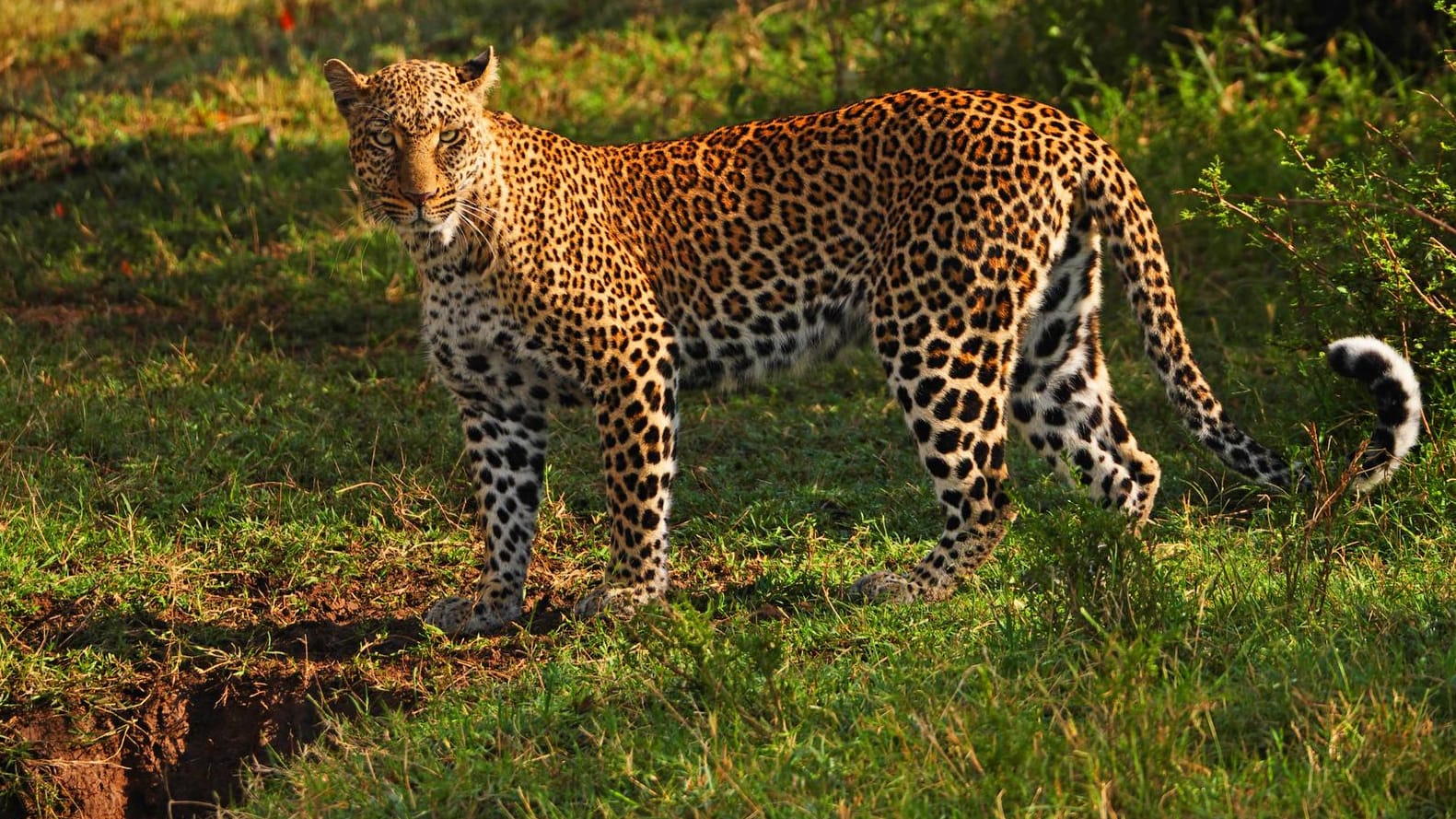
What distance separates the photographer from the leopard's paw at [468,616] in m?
6.10

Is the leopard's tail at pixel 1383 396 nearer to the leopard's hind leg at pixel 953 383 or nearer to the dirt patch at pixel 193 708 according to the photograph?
the leopard's hind leg at pixel 953 383

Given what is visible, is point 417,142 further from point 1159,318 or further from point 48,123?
point 48,123

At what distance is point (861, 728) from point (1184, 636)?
99 centimetres

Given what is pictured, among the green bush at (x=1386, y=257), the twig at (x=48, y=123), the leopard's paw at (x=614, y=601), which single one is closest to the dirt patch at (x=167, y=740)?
the leopard's paw at (x=614, y=601)

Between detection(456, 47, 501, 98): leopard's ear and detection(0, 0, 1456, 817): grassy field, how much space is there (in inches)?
70.5

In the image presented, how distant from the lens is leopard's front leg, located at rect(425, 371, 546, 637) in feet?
20.2

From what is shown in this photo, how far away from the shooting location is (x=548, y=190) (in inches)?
240

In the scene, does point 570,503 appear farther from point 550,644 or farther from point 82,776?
point 82,776

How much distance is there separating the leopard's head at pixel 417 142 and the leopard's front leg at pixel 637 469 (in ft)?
2.63

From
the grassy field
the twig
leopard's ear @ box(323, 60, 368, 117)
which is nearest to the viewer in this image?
the grassy field

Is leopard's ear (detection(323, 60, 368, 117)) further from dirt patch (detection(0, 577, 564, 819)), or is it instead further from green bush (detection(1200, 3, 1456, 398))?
green bush (detection(1200, 3, 1456, 398))

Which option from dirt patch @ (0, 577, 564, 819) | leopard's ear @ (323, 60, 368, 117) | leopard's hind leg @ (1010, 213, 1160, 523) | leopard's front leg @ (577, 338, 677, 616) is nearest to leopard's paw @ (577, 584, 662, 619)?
A: leopard's front leg @ (577, 338, 677, 616)

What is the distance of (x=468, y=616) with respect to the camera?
6.16 metres

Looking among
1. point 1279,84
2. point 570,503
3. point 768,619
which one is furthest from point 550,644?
point 1279,84
